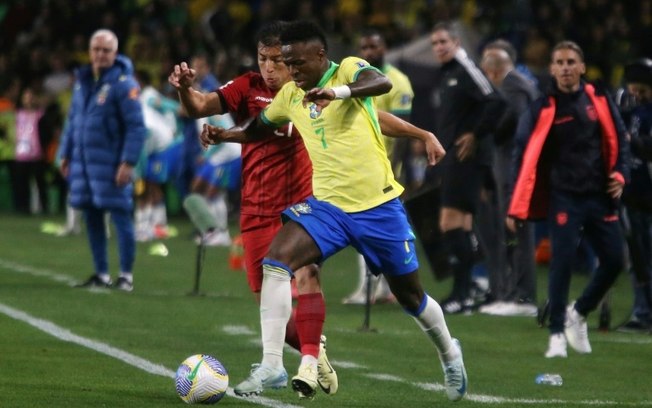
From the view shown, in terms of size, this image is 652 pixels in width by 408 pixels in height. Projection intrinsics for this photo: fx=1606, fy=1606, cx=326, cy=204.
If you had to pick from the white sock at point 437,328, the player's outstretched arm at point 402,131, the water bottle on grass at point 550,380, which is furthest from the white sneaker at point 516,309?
the player's outstretched arm at point 402,131

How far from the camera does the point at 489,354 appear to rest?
11352 millimetres

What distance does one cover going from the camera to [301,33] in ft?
28.0

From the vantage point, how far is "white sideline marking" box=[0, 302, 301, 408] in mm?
8844

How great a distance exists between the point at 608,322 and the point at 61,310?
14.7 ft

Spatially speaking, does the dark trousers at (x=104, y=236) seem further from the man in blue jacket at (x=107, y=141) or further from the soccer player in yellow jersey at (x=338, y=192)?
the soccer player in yellow jersey at (x=338, y=192)

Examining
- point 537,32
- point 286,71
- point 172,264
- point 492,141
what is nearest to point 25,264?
point 172,264

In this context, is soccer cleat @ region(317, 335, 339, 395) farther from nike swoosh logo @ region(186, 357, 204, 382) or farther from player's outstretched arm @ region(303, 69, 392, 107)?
player's outstretched arm @ region(303, 69, 392, 107)

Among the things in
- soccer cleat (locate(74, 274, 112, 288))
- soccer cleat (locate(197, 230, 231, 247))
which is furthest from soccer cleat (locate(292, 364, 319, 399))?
soccer cleat (locate(197, 230, 231, 247))

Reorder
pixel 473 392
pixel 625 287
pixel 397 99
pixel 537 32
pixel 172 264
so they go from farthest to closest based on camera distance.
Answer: pixel 537 32
pixel 172 264
pixel 625 287
pixel 397 99
pixel 473 392

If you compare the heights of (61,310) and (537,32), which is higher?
(537,32)

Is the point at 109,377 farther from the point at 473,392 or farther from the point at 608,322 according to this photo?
the point at 608,322

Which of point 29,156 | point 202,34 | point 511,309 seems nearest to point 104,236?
point 511,309

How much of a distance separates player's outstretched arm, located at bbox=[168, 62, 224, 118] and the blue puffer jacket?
18.8ft

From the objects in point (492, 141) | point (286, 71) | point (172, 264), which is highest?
point (286, 71)
